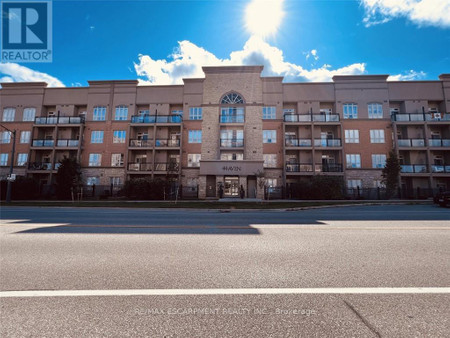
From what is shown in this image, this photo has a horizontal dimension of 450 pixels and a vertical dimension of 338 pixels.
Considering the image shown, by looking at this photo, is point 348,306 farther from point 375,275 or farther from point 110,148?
point 110,148

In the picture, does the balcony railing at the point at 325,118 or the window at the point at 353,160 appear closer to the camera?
the window at the point at 353,160

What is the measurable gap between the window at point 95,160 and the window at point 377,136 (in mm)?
41186

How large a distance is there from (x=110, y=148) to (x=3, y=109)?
781 inches

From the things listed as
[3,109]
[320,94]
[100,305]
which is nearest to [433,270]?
[100,305]

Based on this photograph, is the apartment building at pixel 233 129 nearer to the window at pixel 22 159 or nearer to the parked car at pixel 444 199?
the window at pixel 22 159

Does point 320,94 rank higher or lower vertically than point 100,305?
higher

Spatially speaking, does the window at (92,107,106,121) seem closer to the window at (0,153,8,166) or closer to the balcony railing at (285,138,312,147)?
the window at (0,153,8,166)

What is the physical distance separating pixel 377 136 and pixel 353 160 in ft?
16.6

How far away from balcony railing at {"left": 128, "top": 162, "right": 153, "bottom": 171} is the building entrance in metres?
11.4

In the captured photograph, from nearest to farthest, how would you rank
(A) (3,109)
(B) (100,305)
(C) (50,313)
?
(C) (50,313) < (B) (100,305) < (A) (3,109)

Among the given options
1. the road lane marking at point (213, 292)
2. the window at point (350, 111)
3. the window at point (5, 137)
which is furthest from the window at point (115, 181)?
the window at point (350, 111)

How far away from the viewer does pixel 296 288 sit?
9.76 feet

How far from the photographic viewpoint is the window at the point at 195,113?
33562 mm

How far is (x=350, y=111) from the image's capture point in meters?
32.5
